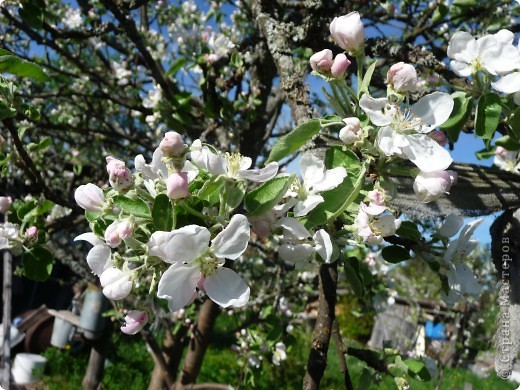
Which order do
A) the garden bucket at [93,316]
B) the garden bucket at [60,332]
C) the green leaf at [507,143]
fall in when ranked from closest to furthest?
the green leaf at [507,143]
the garden bucket at [93,316]
the garden bucket at [60,332]

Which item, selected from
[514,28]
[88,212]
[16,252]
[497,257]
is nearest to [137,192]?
[88,212]

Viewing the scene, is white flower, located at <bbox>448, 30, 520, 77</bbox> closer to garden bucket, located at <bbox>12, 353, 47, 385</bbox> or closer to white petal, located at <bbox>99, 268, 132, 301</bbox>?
white petal, located at <bbox>99, 268, 132, 301</bbox>

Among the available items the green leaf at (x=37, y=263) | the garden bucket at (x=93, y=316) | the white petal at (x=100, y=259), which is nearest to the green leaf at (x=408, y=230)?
the white petal at (x=100, y=259)

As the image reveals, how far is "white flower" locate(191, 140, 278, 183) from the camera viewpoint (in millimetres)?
686

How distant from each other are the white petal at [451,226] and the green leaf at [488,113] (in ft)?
0.57

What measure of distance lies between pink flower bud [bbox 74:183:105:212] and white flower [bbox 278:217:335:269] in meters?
0.29

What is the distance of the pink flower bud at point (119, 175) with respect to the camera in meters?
0.71

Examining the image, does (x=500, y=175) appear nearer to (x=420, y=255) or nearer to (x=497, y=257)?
(x=497, y=257)

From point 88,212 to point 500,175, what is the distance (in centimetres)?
90

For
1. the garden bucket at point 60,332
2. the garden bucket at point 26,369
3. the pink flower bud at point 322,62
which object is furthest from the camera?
the garden bucket at point 60,332

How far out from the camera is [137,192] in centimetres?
73

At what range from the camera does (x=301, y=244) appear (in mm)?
779

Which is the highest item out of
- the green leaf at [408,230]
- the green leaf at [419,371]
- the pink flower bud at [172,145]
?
the pink flower bud at [172,145]

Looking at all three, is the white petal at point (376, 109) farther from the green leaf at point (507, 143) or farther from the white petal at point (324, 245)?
the green leaf at point (507, 143)
